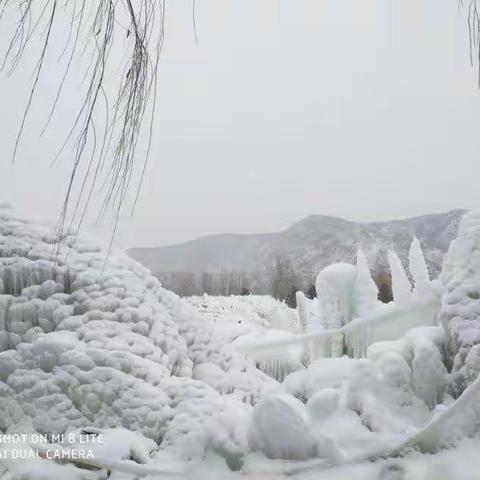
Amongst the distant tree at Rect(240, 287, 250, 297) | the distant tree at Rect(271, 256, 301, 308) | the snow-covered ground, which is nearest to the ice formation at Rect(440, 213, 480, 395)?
the snow-covered ground

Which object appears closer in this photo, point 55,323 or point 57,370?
point 57,370

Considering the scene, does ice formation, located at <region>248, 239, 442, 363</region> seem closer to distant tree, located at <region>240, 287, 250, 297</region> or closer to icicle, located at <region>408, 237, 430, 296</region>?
icicle, located at <region>408, 237, 430, 296</region>

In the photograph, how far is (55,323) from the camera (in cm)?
246

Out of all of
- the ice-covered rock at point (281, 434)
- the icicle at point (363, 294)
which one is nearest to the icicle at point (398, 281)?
the icicle at point (363, 294)

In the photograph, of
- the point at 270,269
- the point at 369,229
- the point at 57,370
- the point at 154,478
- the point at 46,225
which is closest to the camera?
the point at 154,478

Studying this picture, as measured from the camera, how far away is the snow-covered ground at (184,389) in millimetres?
1948

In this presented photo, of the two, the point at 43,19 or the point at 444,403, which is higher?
the point at 43,19

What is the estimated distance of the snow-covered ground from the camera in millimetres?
1948

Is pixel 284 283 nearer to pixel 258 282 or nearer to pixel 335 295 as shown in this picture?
pixel 258 282

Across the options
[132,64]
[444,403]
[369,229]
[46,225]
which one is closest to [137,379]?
[46,225]

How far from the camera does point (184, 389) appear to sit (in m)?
2.31

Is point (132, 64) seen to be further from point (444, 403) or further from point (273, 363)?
point (273, 363)

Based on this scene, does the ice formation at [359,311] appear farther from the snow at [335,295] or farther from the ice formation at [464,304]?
the ice formation at [464,304]

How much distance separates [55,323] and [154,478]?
3.04 ft
